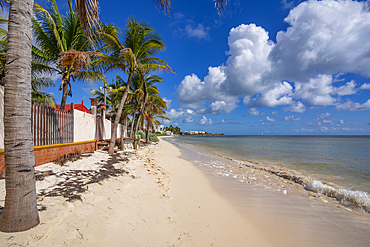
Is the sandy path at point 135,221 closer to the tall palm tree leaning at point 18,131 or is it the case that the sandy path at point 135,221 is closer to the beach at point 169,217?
the beach at point 169,217

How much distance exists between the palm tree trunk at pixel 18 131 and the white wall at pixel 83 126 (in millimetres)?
5772

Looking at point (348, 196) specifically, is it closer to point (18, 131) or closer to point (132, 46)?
point (18, 131)

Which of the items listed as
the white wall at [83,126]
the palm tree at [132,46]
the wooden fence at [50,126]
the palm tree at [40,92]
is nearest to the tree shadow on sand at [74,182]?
the wooden fence at [50,126]

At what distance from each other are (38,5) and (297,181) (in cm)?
1379

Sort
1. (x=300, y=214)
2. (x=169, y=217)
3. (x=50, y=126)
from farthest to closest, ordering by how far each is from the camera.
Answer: (x=50, y=126) → (x=300, y=214) → (x=169, y=217)

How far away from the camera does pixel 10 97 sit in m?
1.90

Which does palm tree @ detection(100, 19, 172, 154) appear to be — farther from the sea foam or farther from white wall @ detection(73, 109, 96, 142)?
the sea foam

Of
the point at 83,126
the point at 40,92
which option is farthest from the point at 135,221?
the point at 40,92

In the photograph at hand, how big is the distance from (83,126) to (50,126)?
2.54m

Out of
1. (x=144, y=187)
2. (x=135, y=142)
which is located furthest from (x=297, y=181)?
(x=135, y=142)

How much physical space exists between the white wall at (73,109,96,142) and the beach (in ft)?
9.53

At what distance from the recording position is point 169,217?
2.95m

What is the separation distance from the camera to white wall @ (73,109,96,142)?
24.0 ft

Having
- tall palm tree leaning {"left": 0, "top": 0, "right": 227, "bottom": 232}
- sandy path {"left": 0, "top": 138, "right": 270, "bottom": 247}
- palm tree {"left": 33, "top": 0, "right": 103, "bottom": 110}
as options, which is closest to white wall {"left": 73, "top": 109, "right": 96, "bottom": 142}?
palm tree {"left": 33, "top": 0, "right": 103, "bottom": 110}
